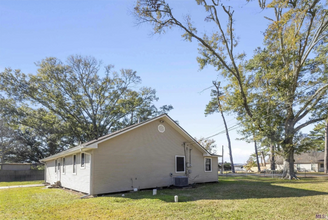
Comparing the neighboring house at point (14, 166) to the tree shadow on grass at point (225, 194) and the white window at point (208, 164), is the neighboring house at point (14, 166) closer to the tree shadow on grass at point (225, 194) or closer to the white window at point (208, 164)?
the tree shadow on grass at point (225, 194)

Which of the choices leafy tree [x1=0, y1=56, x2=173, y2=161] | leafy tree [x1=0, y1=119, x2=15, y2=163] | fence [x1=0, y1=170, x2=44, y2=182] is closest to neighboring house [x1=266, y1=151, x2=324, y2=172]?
leafy tree [x1=0, y1=56, x2=173, y2=161]

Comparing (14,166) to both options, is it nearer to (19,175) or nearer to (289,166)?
(19,175)

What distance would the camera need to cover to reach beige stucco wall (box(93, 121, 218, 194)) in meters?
11.9

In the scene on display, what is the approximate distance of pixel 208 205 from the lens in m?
8.68

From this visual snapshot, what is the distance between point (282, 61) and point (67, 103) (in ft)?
78.7

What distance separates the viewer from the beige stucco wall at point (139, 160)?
39.1ft

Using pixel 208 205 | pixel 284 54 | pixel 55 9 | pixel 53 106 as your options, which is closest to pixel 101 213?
pixel 208 205

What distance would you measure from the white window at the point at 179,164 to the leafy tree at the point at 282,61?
7.56 metres

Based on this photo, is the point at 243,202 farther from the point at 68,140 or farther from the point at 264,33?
the point at 68,140

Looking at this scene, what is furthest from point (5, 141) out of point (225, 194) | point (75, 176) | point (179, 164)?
point (225, 194)

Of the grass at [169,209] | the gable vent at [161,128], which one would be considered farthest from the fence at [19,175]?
the gable vent at [161,128]

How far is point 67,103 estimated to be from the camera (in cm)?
2906

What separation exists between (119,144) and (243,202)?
6784mm

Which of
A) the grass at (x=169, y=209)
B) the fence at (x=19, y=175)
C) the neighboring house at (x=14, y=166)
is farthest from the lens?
the neighboring house at (x=14, y=166)
